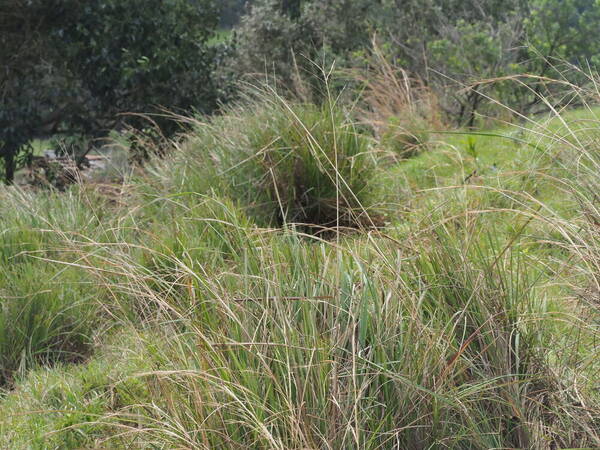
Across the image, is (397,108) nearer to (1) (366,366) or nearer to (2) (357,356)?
(1) (366,366)

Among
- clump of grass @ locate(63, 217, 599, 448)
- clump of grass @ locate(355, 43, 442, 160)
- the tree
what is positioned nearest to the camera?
clump of grass @ locate(63, 217, 599, 448)

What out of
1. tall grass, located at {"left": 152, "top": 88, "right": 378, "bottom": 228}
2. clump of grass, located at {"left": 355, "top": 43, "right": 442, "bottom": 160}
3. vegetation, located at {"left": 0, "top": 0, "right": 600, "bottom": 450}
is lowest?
clump of grass, located at {"left": 355, "top": 43, "right": 442, "bottom": 160}

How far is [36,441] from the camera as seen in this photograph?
3.05 metres

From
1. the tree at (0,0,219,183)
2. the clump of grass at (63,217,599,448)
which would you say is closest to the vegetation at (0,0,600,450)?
the clump of grass at (63,217,599,448)

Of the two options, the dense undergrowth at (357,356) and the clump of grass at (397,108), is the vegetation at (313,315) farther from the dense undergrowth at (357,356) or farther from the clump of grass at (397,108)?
the clump of grass at (397,108)

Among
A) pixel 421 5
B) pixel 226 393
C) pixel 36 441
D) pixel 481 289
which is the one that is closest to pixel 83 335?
pixel 36 441

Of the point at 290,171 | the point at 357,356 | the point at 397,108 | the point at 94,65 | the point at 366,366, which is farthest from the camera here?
the point at 94,65

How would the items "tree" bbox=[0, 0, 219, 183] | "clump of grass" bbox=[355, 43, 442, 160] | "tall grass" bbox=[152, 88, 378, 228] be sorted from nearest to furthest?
"tall grass" bbox=[152, 88, 378, 228] < "clump of grass" bbox=[355, 43, 442, 160] < "tree" bbox=[0, 0, 219, 183]

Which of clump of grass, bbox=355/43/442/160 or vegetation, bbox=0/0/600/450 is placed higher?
vegetation, bbox=0/0/600/450

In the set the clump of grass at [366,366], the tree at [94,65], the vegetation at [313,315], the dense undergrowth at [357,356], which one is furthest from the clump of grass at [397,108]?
the clump of grass at [366,366]

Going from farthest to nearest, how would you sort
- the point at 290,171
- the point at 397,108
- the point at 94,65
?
the point at 94,65 < the point at 397,108 < the point at 290,171

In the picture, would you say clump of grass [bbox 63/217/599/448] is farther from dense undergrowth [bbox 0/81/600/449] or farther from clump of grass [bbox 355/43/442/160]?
clump of grass [bbox 355/43/442/160]

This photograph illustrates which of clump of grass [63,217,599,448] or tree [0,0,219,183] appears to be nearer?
clump of grass [63,217,599,448]

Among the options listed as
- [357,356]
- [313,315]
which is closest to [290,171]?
[313,315]
